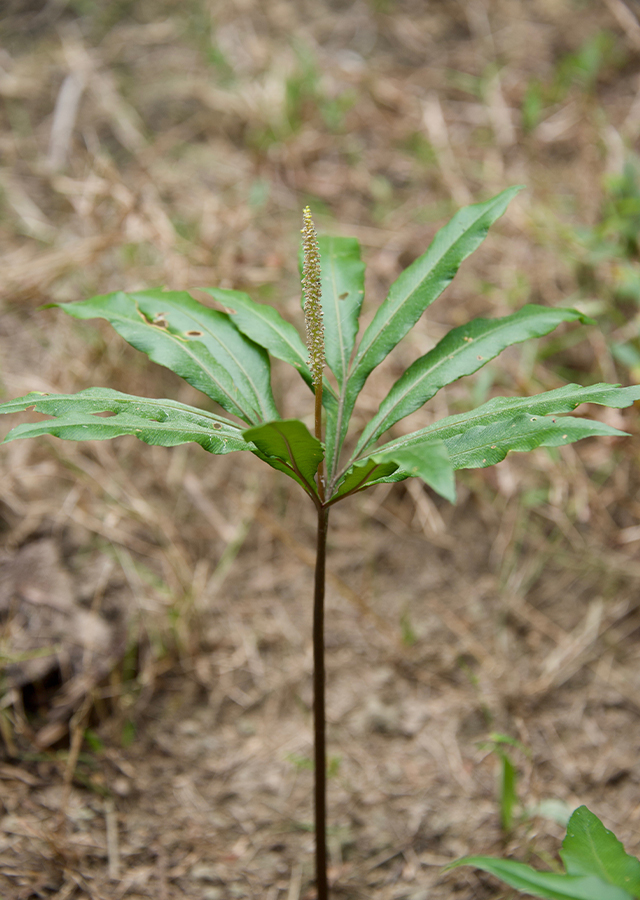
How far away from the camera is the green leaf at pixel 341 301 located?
1.42 m

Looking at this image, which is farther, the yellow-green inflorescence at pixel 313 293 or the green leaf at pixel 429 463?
the yellow-green inflorescence at pixel 313 293

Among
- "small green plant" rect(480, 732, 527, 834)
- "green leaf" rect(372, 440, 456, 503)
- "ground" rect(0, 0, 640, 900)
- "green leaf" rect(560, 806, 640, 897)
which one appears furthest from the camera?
"ground" rect(0, 0, 640, 900)

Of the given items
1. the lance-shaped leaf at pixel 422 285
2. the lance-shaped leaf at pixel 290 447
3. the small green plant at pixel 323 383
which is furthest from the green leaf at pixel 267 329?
the lance-shaped leaf at pixel 290 447

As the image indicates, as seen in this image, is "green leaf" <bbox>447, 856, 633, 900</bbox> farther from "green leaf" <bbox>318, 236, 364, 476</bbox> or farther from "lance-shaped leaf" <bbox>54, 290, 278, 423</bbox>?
"lance-shaped leaf" <bbox>54, 290, 278, 423</bbox>

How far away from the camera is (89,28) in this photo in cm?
390

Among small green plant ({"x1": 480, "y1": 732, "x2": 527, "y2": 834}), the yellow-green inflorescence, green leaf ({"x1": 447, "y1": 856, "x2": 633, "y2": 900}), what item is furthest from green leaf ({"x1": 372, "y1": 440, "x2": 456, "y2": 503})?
small green plant ({"x1": 480, "y1": 732, "x2": 527, "y2": 834})

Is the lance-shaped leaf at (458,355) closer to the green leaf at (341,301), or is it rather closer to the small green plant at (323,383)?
the small green plant at (323,383)

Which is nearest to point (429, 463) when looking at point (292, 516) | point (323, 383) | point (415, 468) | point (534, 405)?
point (415, 468)

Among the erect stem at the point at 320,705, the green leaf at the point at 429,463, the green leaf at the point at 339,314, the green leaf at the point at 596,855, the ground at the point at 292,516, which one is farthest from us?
the ground at the point at 292,516

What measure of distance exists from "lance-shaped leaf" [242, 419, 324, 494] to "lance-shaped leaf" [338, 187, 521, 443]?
9.2 inches

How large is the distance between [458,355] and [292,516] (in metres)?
1.25

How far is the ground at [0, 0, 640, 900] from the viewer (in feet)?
5.89

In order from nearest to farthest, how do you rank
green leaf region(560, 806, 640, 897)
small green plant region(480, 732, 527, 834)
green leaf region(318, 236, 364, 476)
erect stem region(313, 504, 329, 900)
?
green leaf region(560, 806, 640, 897)
erect stem region(313, 504, 329, 900)
green leaf region(318, 236, 364, 476)
small green plant region(480, 732, 527, 834)

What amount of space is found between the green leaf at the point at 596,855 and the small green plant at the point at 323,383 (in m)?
0.50
